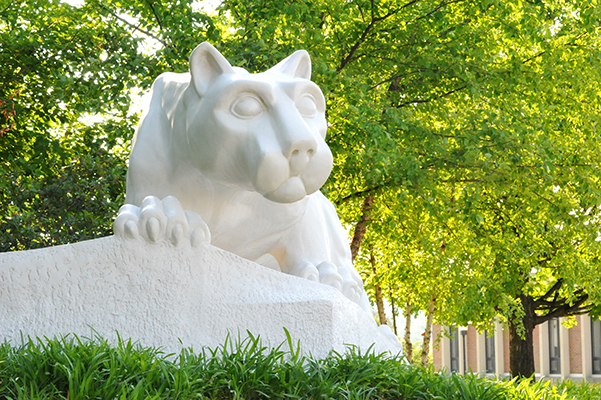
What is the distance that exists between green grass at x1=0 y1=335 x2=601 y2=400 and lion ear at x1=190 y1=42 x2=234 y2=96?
38.1 inches

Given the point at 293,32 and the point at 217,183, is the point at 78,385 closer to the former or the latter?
the point at 217,183

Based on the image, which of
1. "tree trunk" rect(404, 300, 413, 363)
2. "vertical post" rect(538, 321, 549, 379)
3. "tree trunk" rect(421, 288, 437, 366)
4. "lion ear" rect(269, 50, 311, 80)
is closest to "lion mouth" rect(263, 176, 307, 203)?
"lion ear" rect(269, 50, 311, 80)

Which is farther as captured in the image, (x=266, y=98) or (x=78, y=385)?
(x=266, y=98)

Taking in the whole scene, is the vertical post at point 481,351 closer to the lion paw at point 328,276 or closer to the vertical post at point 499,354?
the vertical post at point 499,354

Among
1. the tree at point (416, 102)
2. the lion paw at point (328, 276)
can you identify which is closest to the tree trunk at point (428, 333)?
the tree at point (416, 102)

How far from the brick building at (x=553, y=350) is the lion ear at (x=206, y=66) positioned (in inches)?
815

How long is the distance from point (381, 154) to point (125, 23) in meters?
3.62

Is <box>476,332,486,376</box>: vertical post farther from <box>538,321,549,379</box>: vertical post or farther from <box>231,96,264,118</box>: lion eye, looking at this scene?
<box>231,96,264,118</box>: lion eye

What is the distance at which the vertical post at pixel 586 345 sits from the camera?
2553cm

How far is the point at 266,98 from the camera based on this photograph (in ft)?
7.77

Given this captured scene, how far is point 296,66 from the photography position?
2.64m

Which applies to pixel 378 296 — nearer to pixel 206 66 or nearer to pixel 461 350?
pixel 206 66

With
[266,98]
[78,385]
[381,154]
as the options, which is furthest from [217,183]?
[381,154]

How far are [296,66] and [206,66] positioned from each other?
14.2 inches
